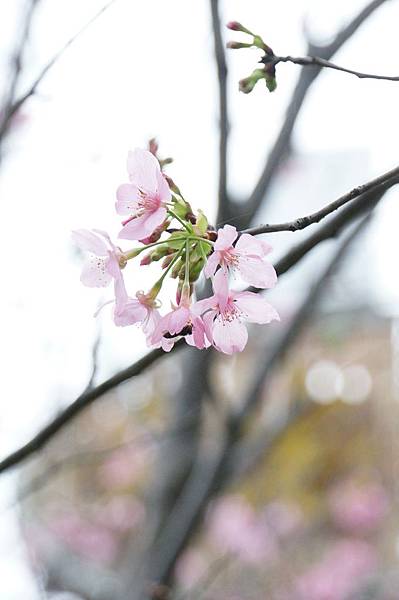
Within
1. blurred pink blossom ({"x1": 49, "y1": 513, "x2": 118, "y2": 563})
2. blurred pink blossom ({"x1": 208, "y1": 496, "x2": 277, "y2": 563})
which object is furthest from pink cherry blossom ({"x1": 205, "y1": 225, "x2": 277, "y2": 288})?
blurred pink blossom ({"x1": 49, "y1": 513, "x2": 118, "y2": 563})

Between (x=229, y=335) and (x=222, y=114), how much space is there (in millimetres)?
569

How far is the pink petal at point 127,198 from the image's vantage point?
578mm

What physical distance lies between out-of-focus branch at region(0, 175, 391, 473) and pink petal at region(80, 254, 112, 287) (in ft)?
0.30

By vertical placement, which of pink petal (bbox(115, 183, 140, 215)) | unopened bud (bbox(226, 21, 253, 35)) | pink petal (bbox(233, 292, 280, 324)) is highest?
unopened bud (bbox(226, 21, 253, 35))

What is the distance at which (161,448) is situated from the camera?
6.01 ft

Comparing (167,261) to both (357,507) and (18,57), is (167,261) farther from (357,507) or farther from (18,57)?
(357,507)

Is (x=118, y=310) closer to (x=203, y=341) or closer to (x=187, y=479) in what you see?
(x=203, y=341)

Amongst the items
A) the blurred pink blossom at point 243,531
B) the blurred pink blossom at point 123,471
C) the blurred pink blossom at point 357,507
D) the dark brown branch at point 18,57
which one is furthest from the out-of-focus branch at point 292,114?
the blurred pink blossom at point 123,471

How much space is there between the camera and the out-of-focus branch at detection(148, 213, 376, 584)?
147 centimetres

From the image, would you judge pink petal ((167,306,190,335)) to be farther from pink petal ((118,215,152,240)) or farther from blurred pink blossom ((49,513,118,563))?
blurred pink blossom ((49,513,118,563))

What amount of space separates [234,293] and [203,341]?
0.05 meters

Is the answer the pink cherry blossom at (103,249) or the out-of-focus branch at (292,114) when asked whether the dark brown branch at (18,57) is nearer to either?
the out-of-focus branch at (292,114)

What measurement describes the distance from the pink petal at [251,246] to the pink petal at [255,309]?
5 centimetres

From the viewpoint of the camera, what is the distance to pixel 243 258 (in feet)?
1.86
